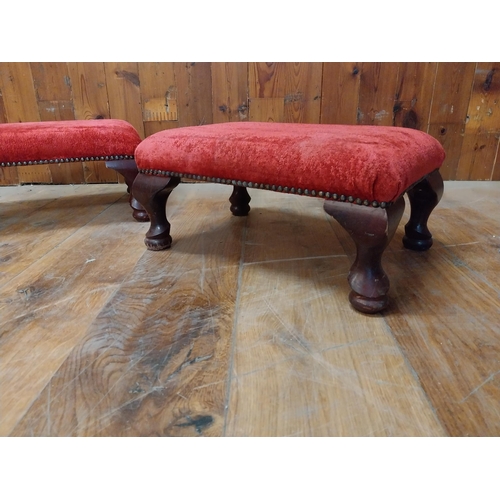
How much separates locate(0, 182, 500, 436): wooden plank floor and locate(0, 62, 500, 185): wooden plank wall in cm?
86

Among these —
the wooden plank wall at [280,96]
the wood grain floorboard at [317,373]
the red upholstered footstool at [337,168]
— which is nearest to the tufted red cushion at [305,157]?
the red upholstered footstool at [337,168]

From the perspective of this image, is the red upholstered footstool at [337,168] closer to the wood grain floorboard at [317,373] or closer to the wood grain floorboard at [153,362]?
the wood grain floorboard at [317,373]

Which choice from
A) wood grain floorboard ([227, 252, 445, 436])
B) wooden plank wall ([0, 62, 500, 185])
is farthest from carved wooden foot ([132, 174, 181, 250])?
wooden plank wall ([0, 62, 500, 185])

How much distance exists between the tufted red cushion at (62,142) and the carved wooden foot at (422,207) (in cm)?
99

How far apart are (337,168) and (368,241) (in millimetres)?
166

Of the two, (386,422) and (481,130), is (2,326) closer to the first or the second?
(386,422)

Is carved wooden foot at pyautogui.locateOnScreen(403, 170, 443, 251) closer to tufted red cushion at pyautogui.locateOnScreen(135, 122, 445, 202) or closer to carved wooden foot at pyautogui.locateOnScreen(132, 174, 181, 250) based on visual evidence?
tufted red cushion at pyautogui.locateOnScreen(135, 122, 445, 202)

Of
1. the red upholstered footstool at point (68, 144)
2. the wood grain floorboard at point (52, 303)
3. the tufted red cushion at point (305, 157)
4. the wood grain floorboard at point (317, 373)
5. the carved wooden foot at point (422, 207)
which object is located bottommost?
the wood grain floorboard at point (52, 303)

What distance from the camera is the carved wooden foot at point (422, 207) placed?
1.18 m

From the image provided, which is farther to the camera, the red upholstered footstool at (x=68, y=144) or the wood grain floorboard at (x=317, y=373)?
the red upholstered footstool at (x=68, y=144)

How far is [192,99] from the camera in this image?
211cm

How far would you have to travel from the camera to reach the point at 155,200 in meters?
1.23

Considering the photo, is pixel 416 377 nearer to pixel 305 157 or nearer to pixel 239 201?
pixel 305 157

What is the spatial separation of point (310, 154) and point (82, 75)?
170 cm
